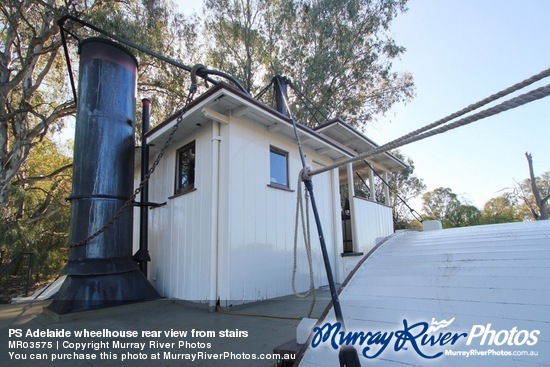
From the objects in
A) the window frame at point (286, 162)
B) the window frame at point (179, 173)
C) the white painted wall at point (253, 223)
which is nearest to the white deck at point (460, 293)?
the white painted wall at point (253, 223)

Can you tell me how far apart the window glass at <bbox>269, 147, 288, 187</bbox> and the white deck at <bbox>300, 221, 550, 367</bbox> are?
3.22 m

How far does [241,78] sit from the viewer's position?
13602mm

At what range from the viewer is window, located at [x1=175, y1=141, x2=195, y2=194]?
17.2 ft

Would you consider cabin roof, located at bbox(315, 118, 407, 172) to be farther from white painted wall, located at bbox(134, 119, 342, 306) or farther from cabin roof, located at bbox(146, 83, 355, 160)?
white painted wall, located at bbox(134, 119, 342, 306)

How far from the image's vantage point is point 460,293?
1670 millimetres

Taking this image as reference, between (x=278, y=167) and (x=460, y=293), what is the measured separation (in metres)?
4.26

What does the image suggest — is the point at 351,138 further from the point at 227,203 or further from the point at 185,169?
the point at 227,203

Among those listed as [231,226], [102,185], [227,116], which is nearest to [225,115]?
[227,116]

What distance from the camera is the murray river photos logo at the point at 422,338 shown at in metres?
1.33

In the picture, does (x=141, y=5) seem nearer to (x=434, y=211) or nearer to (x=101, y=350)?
(x=101, y=350)

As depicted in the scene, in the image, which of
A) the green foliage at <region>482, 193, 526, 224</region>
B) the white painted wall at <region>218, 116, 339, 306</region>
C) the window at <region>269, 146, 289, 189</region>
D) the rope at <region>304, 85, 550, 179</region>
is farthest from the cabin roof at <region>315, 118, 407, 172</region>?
the green foliage at <region>482, 193, 526, 224</region>

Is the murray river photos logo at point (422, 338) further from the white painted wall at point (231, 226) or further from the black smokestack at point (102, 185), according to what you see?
the black smokestack at point (102, 185)

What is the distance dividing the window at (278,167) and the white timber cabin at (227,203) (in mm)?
20

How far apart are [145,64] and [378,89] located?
10420 mm
